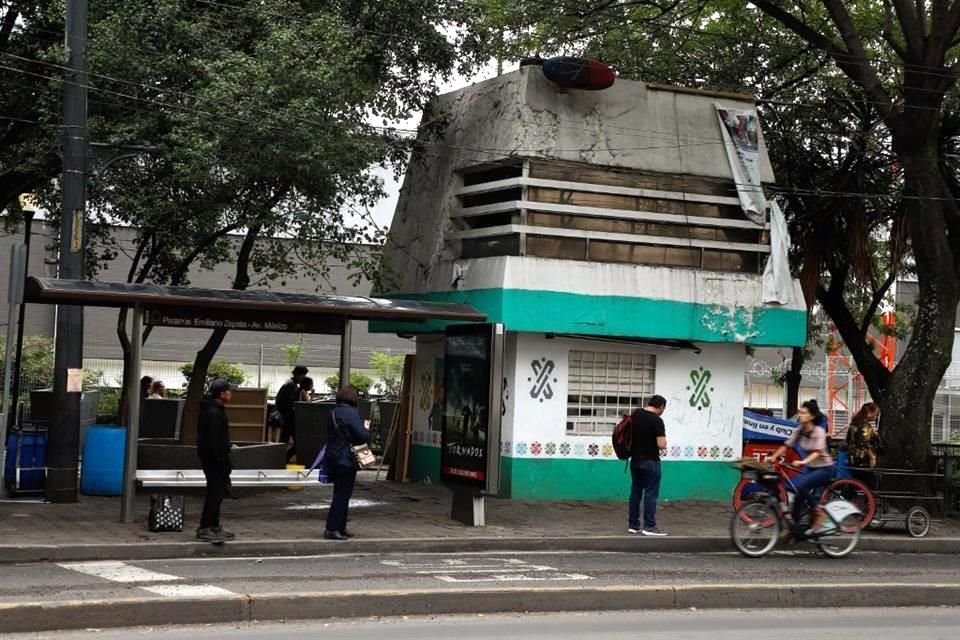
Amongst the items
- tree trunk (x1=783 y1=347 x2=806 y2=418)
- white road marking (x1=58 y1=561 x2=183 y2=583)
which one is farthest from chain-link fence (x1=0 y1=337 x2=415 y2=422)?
white road marking (x1=58 y1=561 x2=183 y2=583)

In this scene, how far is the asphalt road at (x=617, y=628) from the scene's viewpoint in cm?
972

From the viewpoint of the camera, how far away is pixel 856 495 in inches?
658

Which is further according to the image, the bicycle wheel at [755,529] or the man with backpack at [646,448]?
the man with backpack at [646,448]

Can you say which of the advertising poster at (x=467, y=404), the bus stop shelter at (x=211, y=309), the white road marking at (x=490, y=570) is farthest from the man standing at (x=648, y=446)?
the white road marking at (x=490, y=570)

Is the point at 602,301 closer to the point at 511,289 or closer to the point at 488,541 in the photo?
the point at 511,289

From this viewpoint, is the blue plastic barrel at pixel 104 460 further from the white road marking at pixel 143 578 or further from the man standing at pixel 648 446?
the man standing at pixel 648 446

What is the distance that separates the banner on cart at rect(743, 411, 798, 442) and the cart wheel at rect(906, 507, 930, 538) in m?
3.55

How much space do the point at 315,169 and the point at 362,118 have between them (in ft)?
6.49

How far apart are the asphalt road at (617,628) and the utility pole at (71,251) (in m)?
7.76

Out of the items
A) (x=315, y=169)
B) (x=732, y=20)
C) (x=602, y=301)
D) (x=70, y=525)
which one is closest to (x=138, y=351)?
(x=70, y=525)

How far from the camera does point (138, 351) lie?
15.5 metres

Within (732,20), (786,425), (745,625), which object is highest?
(732,20)

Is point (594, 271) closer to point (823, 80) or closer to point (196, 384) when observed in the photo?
point (196, 384)

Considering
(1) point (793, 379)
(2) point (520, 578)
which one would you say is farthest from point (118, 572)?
(1) point (793, 379)
